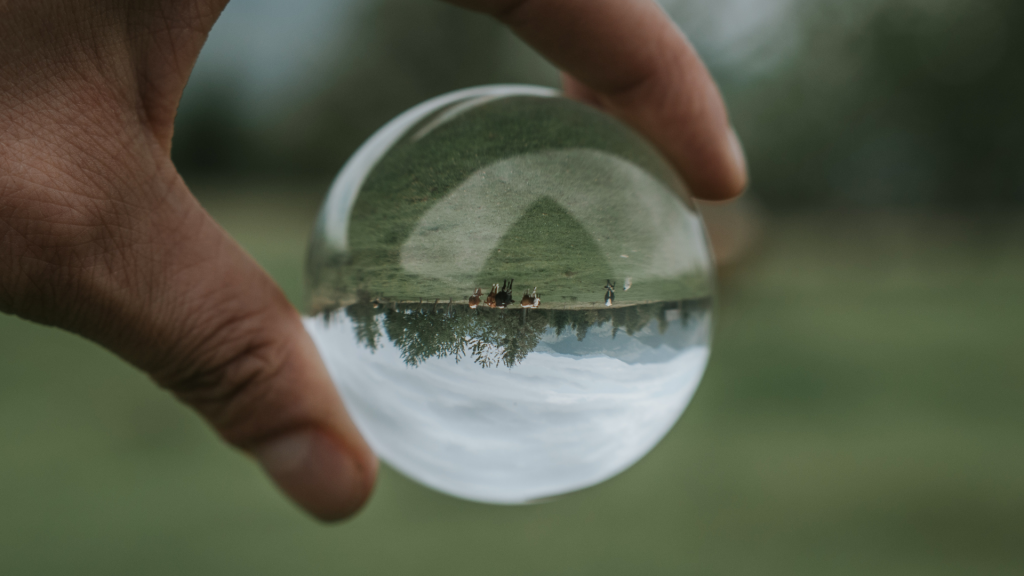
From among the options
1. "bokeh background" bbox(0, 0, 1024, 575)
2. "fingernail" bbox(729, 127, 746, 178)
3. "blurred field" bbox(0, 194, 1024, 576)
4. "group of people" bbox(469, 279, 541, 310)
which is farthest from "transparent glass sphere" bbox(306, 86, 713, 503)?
"bokeh background" bbox(0, 0, 1024, 575)

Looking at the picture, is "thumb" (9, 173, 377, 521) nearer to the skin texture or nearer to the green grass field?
the skin texture

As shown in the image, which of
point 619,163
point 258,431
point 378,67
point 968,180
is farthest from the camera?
point 378,67

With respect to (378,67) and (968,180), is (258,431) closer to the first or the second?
(968,180)

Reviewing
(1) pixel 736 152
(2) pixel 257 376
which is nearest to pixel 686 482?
(1) pixel 736 152

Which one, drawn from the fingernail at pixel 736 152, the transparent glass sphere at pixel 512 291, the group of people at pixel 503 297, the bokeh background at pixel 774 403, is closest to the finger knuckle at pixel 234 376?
the transparent glass sphere at pixel 512 291

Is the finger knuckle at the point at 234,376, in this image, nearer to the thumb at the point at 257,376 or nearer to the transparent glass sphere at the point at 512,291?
the thumb at the point at 257,376

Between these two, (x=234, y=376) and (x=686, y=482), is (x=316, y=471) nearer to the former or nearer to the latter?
(x=234, y=376)

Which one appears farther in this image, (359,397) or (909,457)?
(909,457)

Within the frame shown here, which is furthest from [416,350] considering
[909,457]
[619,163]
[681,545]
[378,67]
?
[378,67]
